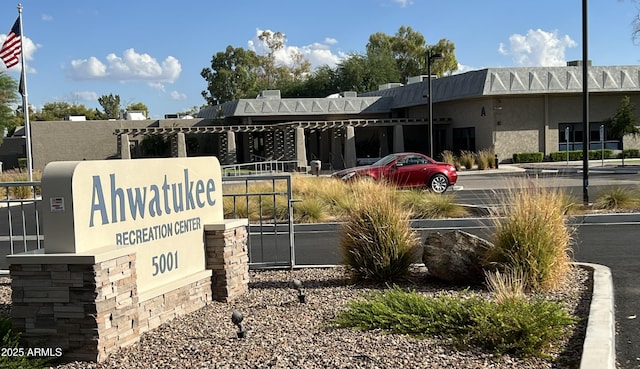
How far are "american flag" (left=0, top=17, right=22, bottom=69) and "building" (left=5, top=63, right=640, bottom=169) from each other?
16.0m

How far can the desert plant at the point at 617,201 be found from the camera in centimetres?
1602

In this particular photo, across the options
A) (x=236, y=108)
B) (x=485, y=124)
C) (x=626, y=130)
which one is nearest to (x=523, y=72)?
(x=485, y=124)

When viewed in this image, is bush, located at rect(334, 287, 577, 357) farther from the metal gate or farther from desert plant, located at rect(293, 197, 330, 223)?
desert plant, located at rect(293, 197, 330, 223)

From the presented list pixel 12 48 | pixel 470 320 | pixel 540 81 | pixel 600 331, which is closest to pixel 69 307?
pixel 470 320

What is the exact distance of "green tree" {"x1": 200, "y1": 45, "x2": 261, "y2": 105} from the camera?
10194 cm

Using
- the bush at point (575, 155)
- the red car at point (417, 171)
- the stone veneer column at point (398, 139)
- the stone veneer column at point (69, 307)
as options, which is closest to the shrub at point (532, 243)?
the stone veneer column at point (69, 307)

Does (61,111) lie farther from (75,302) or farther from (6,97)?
(75,302)

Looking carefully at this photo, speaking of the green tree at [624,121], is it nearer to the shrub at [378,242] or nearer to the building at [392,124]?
the building at [392,124]

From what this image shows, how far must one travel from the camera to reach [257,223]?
15.8 metres

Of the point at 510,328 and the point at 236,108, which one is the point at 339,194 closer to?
the point at 510,328

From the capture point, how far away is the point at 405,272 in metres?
8.63

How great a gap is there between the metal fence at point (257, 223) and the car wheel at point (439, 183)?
20.0ft

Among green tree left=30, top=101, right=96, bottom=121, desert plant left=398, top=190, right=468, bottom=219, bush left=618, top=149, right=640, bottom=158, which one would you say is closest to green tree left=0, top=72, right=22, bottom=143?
desert plant left=398, top=190, right=468, bottom=219

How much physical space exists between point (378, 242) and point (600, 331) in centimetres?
310
